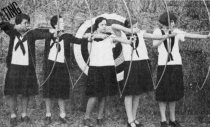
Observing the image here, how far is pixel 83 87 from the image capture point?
650cm

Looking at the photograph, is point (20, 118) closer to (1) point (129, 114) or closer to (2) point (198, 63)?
(1) point (129, 114)

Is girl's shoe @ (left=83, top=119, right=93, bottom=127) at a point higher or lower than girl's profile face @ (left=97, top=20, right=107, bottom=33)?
lower

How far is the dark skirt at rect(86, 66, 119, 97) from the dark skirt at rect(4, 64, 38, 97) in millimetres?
849

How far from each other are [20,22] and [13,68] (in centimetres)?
65

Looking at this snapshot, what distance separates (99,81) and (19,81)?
1123mm

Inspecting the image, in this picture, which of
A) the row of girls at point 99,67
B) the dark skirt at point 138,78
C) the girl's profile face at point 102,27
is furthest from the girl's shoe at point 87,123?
the girl's profile face at point 102,27

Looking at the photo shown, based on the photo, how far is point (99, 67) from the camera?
5602 mm

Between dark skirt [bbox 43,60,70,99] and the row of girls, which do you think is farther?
dark skirt [bbox 43,60,70,99]

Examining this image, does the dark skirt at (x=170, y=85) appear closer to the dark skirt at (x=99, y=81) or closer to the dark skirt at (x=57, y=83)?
the dark skirt at (x=99, y=81)

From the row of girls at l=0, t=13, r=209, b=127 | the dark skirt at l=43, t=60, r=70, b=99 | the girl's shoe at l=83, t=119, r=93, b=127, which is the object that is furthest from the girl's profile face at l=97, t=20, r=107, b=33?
the girl's shoe at l=83, t=119, r=93, b=127

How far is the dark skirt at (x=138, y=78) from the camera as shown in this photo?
18.3 ft

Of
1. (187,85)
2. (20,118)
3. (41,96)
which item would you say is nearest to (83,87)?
(41,96)

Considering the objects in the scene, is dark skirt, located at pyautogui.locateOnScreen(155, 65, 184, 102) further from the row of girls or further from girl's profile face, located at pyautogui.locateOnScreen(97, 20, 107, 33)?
girl's profile face, located at pyautogui.locateOnScreen(97, 20, 107, 33)

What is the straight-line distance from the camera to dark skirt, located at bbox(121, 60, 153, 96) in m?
5.58
